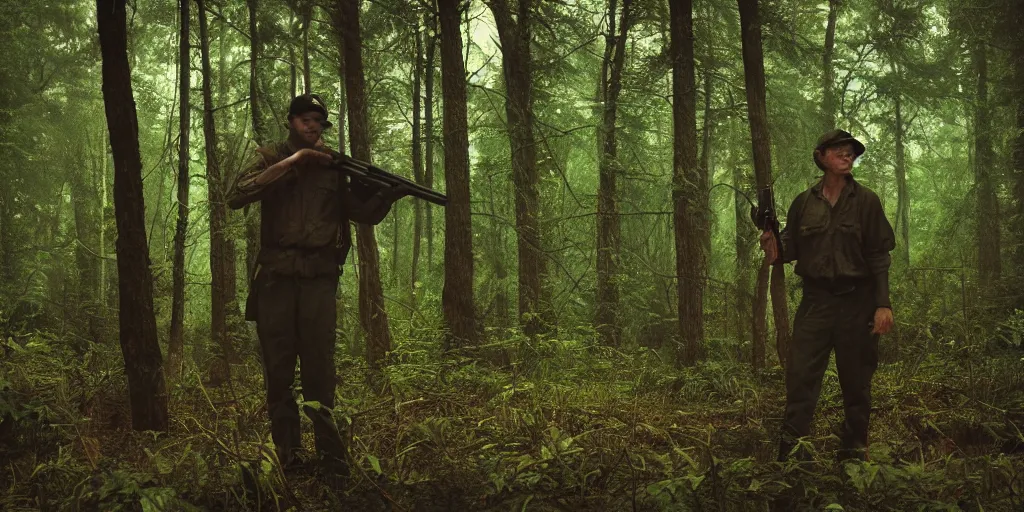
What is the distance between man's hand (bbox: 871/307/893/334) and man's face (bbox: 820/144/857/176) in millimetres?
1034

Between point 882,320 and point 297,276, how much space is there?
3974mm

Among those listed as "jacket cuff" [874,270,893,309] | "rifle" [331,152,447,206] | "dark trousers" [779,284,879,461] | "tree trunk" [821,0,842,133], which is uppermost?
"tree trunk" [821,0,842,133]

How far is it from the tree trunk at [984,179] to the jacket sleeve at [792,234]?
1419cm

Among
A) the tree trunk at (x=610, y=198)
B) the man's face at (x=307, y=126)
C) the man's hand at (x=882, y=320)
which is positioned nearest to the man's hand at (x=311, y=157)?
the man's face at (x=307, y=126)

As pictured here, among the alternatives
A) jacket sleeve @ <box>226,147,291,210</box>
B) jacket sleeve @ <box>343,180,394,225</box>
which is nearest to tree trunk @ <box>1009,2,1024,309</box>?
jacket sleeve @ <box>343,180,394,225</box>

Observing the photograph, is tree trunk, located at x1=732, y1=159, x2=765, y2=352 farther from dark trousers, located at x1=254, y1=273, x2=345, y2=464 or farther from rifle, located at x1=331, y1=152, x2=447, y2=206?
dark trousers, located at x1=254, y1=273, x2=345, y2=464

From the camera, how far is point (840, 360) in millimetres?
5395

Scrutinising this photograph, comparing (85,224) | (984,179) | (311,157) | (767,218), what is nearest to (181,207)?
(311,157)

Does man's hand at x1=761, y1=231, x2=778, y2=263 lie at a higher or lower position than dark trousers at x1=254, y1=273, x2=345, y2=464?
higher

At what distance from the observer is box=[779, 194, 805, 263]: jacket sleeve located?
571cm

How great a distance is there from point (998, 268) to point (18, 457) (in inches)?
729

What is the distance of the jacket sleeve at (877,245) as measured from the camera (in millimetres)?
5234

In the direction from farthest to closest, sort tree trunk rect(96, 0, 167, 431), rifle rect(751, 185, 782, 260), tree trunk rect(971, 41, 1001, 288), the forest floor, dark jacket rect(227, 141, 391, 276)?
tree trunk rect(971, 41, 1001, 288) < tree trunk rect(96, 0, 167, 431) < rifle rect(751, 185, 782, 260) < dark jacket rect(227, 141, 391, 276) < the forest floor

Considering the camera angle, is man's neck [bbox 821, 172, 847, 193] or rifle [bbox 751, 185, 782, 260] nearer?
man's neck [bbox 821, 172, 847, 193]
